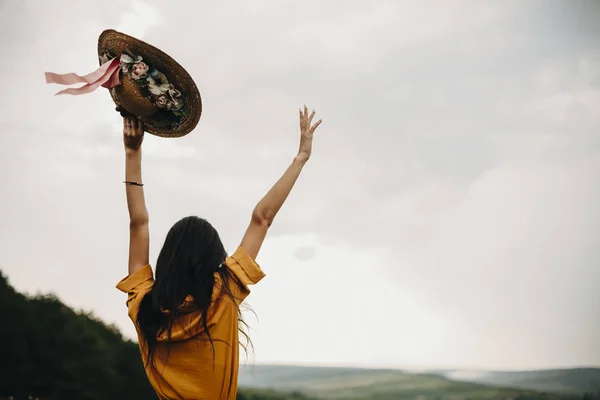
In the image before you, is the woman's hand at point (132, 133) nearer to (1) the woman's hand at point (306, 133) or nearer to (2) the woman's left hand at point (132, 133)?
(2) the woman's left hand at point (132, 133)

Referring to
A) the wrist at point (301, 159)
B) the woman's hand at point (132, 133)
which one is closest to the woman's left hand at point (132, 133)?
the woman's hand at point (132, 133)

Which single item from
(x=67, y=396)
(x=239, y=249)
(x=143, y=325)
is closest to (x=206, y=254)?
(x=239, y=249)

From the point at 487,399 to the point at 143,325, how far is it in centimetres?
498

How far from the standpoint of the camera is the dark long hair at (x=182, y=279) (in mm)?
1591

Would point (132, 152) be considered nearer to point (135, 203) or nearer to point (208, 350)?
point (135, 203)

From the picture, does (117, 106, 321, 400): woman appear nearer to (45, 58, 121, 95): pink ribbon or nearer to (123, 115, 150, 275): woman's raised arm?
(123, 115, 150, 275): woman's raised arm

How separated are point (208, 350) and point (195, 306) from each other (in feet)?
0.40

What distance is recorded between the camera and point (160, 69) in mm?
2137

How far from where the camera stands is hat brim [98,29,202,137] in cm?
210

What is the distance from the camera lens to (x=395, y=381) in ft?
19.5

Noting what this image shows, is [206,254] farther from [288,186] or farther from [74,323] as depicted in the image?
[74,323]

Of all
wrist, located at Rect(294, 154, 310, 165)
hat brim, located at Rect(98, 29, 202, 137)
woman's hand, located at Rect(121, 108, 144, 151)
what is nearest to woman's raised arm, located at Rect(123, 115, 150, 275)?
woman's hand, located at Rect(121, 108, 144, 151)

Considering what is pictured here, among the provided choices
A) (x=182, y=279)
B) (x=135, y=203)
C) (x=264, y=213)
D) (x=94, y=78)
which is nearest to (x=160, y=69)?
(x=94, y=78)

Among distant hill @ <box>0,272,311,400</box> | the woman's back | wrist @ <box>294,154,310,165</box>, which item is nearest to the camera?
the woman's back
